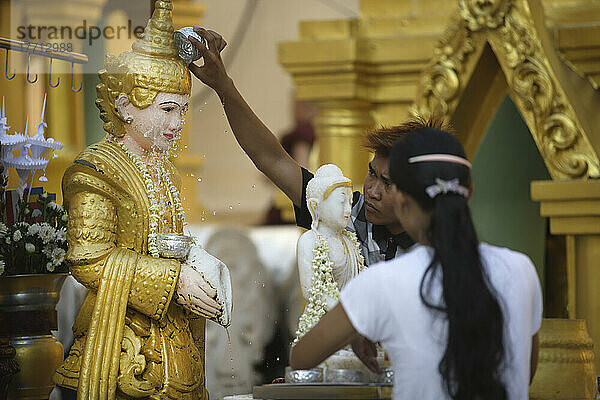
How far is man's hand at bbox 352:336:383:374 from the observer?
206cm

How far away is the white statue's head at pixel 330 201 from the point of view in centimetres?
226

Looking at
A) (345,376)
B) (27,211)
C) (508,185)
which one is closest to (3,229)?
(27,211)

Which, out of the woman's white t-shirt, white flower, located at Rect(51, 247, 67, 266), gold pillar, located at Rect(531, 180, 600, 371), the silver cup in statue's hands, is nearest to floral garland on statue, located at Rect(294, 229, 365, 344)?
the woman's white t-shirt

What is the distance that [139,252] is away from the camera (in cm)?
241

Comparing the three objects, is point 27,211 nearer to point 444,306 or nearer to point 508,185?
point 444,306

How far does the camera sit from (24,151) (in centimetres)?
273

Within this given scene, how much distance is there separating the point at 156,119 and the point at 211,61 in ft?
0.73

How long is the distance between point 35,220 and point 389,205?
951mm

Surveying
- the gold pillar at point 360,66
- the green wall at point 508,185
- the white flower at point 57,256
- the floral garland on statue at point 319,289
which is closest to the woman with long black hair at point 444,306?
the floral garland on statue at point 319,289

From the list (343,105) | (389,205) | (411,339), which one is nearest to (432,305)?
(411,339)

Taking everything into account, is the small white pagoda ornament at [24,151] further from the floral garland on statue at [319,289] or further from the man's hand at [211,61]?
the floral garland on statue at [319,289]

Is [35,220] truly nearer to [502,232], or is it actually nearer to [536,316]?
[536,316]

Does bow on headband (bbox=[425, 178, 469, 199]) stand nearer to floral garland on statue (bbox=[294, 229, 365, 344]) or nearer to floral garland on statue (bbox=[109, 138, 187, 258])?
floral garland on statue (bbox=[294, 229, 365, 344])

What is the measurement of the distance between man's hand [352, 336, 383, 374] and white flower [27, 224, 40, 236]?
104 cm
